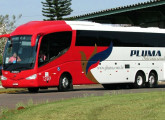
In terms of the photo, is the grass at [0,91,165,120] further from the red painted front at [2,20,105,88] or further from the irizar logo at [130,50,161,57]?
the irizar logo at [130,50,161,57]

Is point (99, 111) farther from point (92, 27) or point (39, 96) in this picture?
point (92, 27)

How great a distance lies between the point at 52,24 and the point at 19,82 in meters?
3.49

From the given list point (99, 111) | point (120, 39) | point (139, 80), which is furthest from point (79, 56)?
point (99, 111)

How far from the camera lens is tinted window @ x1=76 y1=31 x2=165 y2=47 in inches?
1113

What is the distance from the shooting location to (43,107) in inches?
604

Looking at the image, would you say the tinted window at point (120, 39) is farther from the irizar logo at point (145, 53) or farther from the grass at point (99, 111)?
the grass at point (99, 111)

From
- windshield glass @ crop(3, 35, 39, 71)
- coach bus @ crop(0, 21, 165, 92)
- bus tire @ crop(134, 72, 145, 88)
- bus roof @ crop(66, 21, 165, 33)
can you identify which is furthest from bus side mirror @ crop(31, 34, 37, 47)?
bus tire @ crop(134, 72, 145, 88)

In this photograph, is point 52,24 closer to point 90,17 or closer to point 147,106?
point 147,106

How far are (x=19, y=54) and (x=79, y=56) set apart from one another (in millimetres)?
3329

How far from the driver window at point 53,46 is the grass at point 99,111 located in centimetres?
1049

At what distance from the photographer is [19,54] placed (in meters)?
26.4

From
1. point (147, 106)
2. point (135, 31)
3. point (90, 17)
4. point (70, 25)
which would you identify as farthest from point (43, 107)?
point (90, 17)

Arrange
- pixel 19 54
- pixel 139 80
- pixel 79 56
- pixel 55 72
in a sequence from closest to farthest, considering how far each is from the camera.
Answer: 1. pixel 19 54
2. pixel 55 72
3. pixel 79 56
4. pixel 139 80

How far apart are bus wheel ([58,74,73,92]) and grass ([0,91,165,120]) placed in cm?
1133
